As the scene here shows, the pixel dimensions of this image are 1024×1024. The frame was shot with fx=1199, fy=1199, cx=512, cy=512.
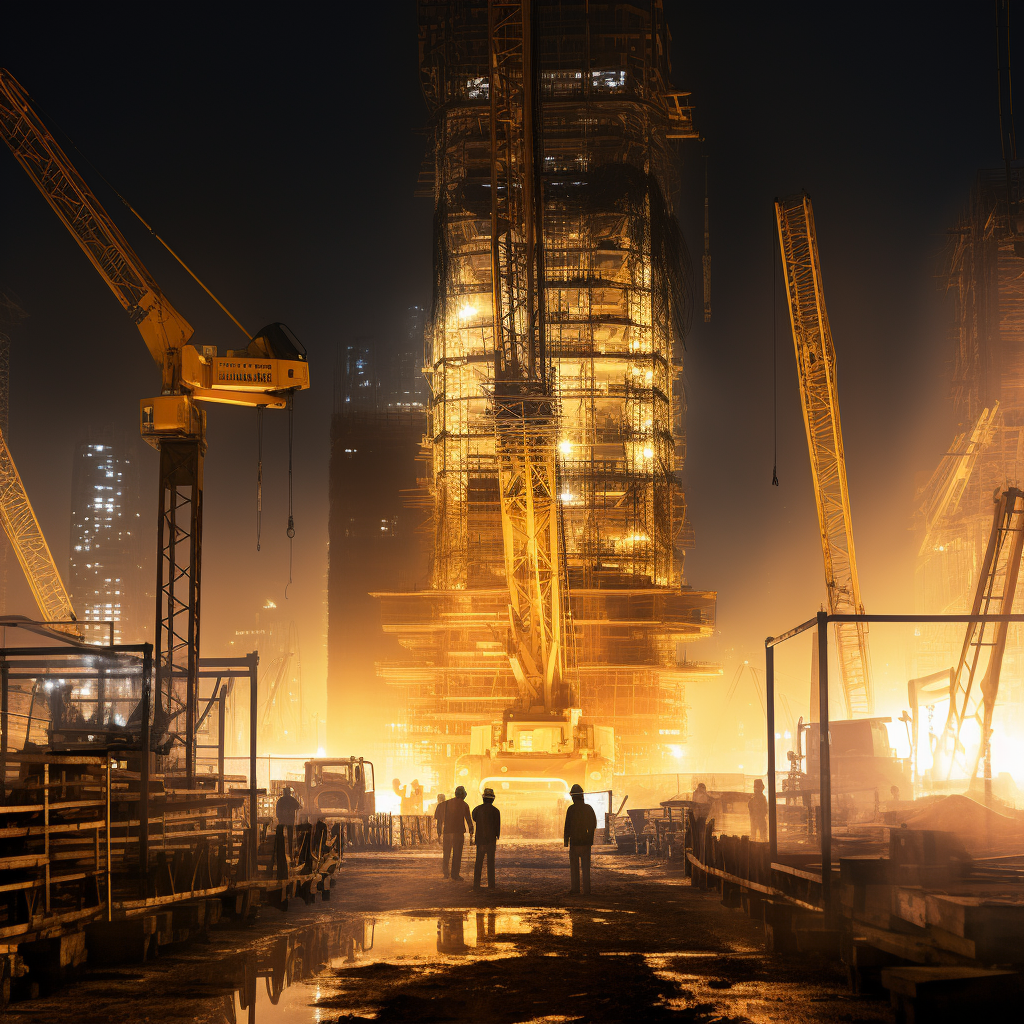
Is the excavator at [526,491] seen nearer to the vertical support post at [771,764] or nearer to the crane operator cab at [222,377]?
the crane operator cab at [222,377]

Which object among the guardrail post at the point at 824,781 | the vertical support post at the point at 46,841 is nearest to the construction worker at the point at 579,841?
the guardrail post at the point at 824,781

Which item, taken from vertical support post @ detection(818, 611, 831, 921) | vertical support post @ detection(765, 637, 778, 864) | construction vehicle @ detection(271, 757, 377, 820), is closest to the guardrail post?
vertical support post @ detection(818, 611, 831, 921)

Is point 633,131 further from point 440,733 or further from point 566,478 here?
point 440,733

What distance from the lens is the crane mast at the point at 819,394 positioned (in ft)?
185

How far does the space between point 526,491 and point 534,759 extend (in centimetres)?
977

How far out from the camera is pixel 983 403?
62.8 meters

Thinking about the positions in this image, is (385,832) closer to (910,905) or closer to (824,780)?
(824,780)

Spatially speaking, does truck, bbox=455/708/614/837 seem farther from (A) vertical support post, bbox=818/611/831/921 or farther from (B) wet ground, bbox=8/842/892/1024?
(A) vertical support post, bbox=818/611/831/921

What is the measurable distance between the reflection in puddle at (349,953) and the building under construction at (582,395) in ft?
142

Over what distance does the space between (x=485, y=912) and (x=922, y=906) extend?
7280 millimetres

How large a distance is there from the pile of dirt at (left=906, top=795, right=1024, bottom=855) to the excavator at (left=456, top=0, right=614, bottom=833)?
2142cm

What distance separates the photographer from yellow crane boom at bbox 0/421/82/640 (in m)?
61.3

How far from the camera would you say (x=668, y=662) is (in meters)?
64.1

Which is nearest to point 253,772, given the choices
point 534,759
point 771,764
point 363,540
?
point 771,764
